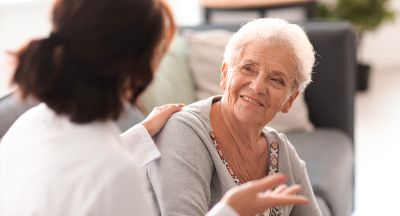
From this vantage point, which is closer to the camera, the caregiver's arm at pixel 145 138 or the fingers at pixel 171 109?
the caregiver's arm at pixel 145 138

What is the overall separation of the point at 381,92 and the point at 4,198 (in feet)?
15.2

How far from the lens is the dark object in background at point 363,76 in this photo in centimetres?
463

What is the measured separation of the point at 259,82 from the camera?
1277 millimetres

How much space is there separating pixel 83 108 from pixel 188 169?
18.8 inches

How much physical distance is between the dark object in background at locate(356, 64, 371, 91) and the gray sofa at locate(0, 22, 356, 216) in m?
2.25

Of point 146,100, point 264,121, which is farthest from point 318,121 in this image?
point 264,121

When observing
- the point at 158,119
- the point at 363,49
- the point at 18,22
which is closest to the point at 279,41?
the point at 158,119

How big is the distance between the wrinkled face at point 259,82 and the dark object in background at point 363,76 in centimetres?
368

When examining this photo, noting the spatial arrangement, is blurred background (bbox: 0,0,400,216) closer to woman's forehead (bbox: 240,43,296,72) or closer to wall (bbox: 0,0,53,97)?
wall (bbox: 0,0,53,97)

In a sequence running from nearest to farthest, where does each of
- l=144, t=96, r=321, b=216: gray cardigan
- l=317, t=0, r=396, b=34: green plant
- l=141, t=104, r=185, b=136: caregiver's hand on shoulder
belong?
l=144, t=96, r=321, b=216: gray cardigan
l=141, t=104, r=185, b=136: caregiver's hand on shoulder
l=317, t=0, r=396, b=34: green plant

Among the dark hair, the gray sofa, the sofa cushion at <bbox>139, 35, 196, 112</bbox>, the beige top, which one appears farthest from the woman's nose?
the beige top

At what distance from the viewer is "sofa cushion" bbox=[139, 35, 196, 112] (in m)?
1.96

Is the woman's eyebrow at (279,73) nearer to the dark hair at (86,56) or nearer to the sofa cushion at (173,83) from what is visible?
the dark hair at (86,56)

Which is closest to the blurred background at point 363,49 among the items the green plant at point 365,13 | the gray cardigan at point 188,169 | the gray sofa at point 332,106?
the green plant at point 365,13
